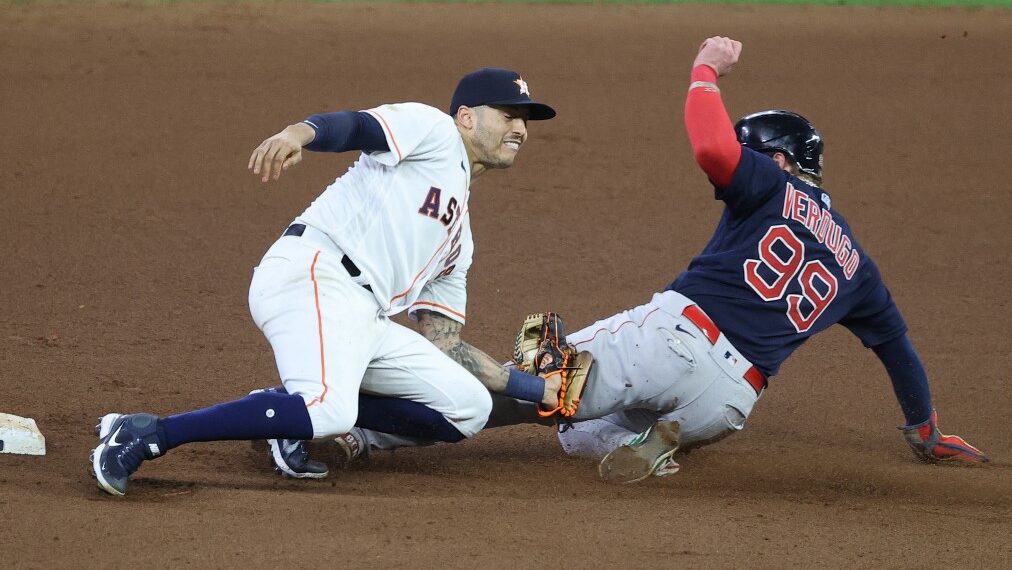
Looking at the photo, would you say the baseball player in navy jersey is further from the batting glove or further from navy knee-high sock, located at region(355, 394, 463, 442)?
the batting glove

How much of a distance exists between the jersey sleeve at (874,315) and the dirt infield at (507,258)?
44cm

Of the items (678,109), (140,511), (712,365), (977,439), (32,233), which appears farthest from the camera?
(678,109)

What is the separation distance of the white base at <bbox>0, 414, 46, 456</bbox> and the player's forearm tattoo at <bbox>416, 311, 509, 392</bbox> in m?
1.23

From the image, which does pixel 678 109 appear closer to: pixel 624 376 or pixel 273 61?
pixel 273 61

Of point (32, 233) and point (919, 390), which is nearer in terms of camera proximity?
point (919, 390)

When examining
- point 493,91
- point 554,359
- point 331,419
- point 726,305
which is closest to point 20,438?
point 331,419

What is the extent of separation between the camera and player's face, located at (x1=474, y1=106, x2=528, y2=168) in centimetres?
372

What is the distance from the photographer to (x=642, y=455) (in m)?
3.81

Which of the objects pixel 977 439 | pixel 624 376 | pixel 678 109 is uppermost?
pixel 678 109

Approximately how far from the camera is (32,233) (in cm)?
648

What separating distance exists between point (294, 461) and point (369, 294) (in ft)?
1.84

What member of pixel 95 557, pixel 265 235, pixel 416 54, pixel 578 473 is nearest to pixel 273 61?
pixel 416 54

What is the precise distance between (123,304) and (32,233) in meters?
1.20

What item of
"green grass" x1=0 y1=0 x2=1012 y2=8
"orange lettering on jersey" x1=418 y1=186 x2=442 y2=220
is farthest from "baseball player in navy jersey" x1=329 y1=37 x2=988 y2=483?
"green grass" x1=0 y1=0 x2=1012 y2=8
